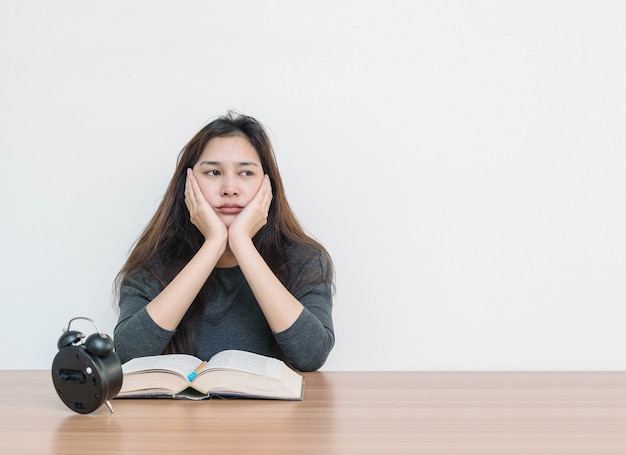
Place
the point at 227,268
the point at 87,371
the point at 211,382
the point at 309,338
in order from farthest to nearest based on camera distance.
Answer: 1. the point at 227,268
2. the point at 309,338
3. the point at 211,382
4. the point at 87,371

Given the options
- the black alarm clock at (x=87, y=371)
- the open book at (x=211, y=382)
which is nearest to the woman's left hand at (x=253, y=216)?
the open book at (x=211, y=382)

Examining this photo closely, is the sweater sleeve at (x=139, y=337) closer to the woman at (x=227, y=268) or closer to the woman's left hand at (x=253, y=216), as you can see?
the woman at (x=227, y=268)

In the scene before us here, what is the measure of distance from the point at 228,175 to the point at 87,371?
0.90 meters

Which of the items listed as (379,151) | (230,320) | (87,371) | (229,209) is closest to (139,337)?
(230,320)

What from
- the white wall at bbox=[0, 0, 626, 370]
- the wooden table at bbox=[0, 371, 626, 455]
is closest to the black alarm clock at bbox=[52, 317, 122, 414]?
the wooden table at bbox=[0, 371, 626, 455]

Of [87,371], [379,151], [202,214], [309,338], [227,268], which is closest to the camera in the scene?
[87,371]

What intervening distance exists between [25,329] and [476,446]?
1668mm

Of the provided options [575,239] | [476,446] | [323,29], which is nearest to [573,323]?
[575,239]

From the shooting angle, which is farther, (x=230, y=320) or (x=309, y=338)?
(x=230, y=320)

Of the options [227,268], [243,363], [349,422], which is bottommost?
[349,422]

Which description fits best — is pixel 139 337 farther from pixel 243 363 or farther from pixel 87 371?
pixel 87 371

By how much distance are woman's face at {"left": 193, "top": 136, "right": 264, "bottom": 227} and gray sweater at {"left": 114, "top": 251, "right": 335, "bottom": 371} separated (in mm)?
199

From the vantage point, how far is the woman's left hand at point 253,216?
1.83 meters

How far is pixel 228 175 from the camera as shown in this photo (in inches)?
76.3
